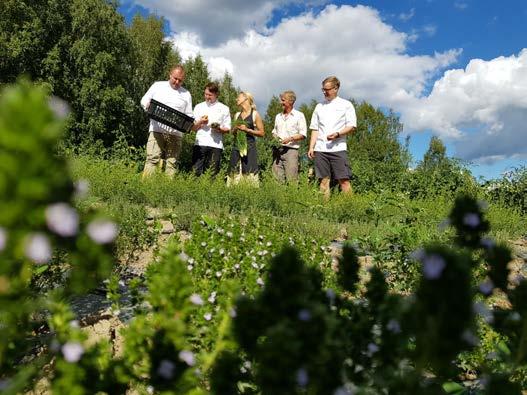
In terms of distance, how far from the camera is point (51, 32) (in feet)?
89.1

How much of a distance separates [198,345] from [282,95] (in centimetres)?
706

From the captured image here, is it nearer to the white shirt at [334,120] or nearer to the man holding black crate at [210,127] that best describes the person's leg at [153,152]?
the man holding black crate at [210,127]

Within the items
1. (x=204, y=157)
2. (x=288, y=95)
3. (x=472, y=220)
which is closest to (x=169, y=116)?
(x=204, y=157)

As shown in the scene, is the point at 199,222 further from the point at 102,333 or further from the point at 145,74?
the point at 145,74

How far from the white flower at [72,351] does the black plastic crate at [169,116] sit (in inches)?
275

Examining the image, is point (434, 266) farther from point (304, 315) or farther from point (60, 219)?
point (60, 219)

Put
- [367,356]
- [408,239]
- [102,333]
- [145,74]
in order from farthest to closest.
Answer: [145,74] < [408,239] < [102,333] < [367,356]

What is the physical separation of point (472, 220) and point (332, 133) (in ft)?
22.1

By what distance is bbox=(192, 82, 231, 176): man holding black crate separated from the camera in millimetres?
8195

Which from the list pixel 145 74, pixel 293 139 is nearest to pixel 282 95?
pixel 293 139

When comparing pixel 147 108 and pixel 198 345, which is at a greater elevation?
pixel 147 108

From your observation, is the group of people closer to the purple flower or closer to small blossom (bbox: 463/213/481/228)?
small blossom (bbox: 463/213/481/228)

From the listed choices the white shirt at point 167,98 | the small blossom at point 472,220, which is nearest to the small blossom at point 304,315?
the small blossom at point 472,220

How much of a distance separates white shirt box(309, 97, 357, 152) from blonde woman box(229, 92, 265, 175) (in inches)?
41.6
